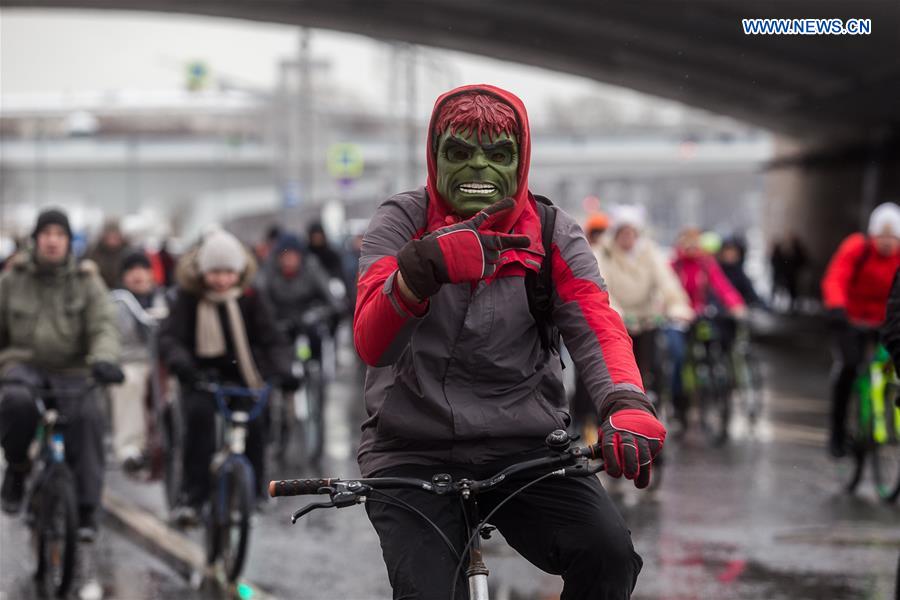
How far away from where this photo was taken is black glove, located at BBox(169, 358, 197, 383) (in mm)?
8039

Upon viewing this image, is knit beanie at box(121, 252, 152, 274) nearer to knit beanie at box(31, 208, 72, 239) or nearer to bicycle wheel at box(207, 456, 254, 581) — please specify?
knit beanie at box(31, 208, 72, 239)

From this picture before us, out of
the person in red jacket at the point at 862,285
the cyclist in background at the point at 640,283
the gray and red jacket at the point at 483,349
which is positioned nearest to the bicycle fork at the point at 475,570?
the gray and red jacket at the point at 483,349

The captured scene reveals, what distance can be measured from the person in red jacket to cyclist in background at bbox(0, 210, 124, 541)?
4.89 m

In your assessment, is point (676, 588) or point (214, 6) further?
point (214, 6)

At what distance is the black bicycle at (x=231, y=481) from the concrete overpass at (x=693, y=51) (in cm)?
1004

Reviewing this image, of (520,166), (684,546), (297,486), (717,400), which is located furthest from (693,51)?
(297,486)

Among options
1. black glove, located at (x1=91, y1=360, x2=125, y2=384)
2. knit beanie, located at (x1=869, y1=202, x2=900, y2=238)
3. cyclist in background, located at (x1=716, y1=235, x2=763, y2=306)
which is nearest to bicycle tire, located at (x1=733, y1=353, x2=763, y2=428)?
cyclist in background, located at (x1=716, y1=235, x2=763, y2=306)

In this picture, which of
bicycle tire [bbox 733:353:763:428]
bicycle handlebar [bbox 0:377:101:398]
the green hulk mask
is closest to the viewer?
the green hulk mask

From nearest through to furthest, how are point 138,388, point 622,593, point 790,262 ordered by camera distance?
point 622,593 < point 138,388 < point 790,262

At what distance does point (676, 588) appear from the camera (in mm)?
7527

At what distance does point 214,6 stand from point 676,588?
794 inches

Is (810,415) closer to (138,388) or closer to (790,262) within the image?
(138,388)

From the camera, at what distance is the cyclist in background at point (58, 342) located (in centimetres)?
779

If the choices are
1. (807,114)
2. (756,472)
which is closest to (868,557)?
(756,472)
